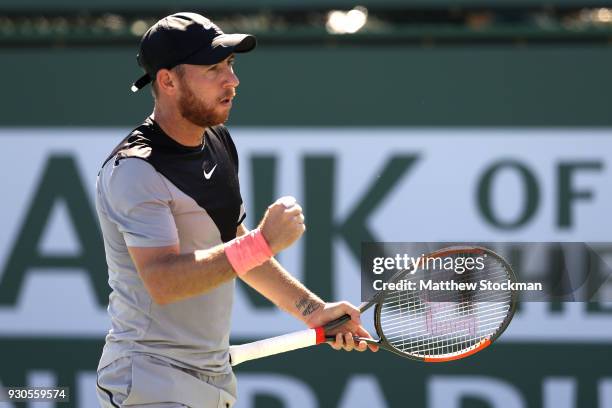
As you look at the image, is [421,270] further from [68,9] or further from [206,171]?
[68,9]

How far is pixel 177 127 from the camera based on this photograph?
266 centimetres

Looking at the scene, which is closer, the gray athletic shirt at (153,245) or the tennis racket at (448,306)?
the gray athletic shirt at (153,245)

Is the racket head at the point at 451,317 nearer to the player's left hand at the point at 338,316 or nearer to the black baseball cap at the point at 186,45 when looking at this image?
the player's left hand at the point at 338,316

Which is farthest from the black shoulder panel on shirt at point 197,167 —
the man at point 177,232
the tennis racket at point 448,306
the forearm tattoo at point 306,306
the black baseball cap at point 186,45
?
the tennis racket at point 448,306

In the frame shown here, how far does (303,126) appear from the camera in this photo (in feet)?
14.8

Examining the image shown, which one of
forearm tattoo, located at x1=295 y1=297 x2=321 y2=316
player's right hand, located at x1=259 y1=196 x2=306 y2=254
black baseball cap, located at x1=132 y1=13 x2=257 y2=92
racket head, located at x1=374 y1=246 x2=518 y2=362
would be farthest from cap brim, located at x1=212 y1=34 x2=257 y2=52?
racket head, located at x1=374 y1=246 x2=518 y2=362

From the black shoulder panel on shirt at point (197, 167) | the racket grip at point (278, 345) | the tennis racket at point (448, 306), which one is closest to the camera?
the black shoulder panel on shirt at point (197, 167)

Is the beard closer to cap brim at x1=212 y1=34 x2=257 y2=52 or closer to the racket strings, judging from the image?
cap brim at x1=212 y1=34 x2=257 y2=52

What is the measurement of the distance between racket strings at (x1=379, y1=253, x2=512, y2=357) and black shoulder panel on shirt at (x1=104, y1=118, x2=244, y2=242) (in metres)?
0.59

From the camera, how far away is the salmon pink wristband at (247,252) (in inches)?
95.8

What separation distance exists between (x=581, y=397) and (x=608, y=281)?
1.97 feet

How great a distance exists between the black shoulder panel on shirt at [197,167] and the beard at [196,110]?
74mm

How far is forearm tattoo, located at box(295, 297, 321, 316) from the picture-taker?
9.45 feet

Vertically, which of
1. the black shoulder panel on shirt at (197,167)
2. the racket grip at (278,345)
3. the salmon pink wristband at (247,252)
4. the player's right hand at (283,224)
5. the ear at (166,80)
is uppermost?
the ear at (166,80)
